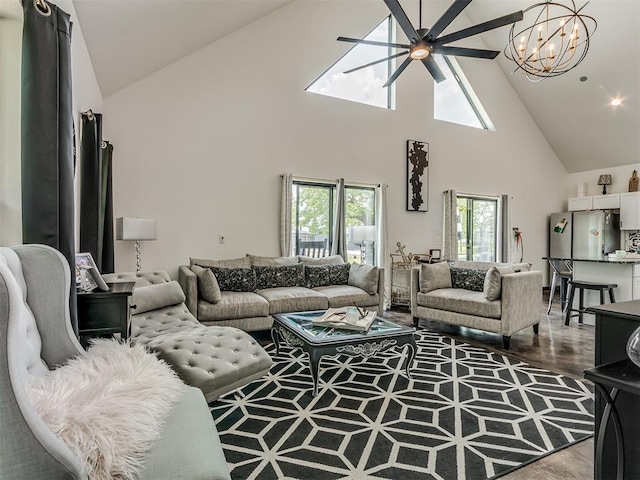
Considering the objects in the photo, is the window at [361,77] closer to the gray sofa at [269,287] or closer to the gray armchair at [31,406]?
the gray sofa at [269,287]

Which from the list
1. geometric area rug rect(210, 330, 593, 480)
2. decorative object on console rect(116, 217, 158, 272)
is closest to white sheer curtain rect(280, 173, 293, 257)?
decorative object on console rect(116, 217, 158, 272)

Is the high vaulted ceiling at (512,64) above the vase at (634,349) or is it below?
above

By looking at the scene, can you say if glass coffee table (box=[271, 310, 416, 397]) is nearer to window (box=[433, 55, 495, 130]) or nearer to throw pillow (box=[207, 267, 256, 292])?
throw pillow (box=[207, 267, 256, 292])

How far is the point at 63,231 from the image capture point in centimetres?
181

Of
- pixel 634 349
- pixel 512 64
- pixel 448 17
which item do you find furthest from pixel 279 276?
pixel 512 64

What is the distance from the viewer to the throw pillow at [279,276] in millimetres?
4609

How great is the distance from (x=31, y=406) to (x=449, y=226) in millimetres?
6605

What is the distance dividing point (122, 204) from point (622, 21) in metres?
7.83

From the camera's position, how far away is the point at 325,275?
4977mm

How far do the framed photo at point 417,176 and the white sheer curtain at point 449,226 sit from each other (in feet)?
1.46

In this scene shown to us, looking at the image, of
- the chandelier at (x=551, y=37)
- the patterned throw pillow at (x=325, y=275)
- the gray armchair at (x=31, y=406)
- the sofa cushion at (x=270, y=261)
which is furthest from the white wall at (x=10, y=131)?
the chandelier at (x=551, y=37)

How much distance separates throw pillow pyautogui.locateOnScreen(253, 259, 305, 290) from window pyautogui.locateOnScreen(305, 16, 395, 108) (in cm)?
280

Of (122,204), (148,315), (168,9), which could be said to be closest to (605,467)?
(148,315)

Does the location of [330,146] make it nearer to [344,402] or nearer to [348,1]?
[348,1]
